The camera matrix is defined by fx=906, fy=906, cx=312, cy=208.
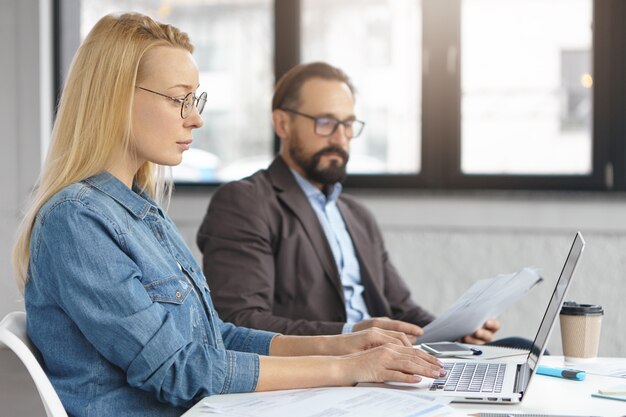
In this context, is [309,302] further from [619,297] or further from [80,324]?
[619,297]

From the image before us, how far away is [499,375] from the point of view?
5.44 feet

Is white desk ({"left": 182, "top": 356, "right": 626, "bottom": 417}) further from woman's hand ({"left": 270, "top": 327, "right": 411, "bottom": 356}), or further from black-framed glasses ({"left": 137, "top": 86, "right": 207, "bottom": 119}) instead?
black-framed glasses ({"left": 137, "top": 86, "right": 207, "bottom": 119})

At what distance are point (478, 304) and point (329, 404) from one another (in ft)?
2.47

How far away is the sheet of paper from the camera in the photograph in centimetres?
135

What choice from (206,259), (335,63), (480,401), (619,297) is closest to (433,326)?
(480,401)

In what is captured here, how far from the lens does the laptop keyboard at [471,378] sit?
1.53 m

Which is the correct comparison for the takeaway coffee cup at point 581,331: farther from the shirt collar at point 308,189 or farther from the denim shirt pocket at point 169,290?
the shirt collar at point 308,189

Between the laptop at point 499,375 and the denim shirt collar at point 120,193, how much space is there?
603 millimetres

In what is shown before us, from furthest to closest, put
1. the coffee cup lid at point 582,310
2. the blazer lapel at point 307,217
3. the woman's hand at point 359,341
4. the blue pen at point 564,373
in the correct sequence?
1. the blazer lapel at point 307,217
2. the coffee cup lid at point 582,310
3. the woman's hand at point 359,341
4. the blue pen at point 564,373

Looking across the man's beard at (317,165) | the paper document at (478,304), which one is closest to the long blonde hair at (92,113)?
the paper document at (478,304)

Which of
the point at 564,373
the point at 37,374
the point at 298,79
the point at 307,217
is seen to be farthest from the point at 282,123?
the point at 37,374

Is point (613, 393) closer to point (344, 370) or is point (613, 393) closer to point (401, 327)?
point (344, 370)

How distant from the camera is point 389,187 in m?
4.16

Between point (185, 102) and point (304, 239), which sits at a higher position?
point (185, 102)
